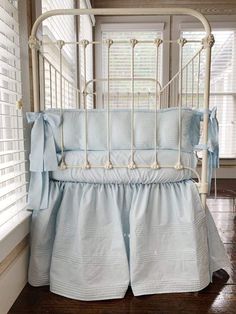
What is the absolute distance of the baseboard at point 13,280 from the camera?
99 cm

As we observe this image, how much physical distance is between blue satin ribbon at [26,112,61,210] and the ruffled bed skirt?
1.9 inches

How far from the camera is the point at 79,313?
1.03 m

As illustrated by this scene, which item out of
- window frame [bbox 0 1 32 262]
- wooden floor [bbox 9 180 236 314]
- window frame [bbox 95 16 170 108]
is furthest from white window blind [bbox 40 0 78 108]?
window frame [bbox 95 16 170 108]

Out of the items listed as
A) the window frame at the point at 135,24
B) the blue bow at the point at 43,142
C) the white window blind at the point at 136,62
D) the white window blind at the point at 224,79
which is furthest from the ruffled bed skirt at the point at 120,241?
→ the window frame at the point at 135,24

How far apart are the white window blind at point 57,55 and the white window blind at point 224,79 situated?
1.80 m

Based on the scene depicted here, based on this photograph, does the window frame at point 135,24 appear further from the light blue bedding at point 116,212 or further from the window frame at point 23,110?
the light blue bedding at point 116,212

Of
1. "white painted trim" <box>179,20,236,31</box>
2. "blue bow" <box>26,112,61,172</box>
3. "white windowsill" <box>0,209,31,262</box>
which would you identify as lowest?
"white windowsill" <box>0,209,31,262</box>

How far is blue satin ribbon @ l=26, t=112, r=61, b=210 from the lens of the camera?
3.80 ft

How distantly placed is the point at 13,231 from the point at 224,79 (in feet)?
11.3

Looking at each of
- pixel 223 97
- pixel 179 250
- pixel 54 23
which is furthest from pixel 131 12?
pixel 223 97

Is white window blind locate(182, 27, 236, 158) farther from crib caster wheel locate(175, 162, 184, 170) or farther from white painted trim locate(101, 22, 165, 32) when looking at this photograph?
crib caster wheel locate(175, 162, 184, 170)

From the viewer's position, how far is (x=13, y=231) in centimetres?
105

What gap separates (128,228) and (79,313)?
1.28 feet

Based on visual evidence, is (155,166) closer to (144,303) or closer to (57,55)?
(144,303)
